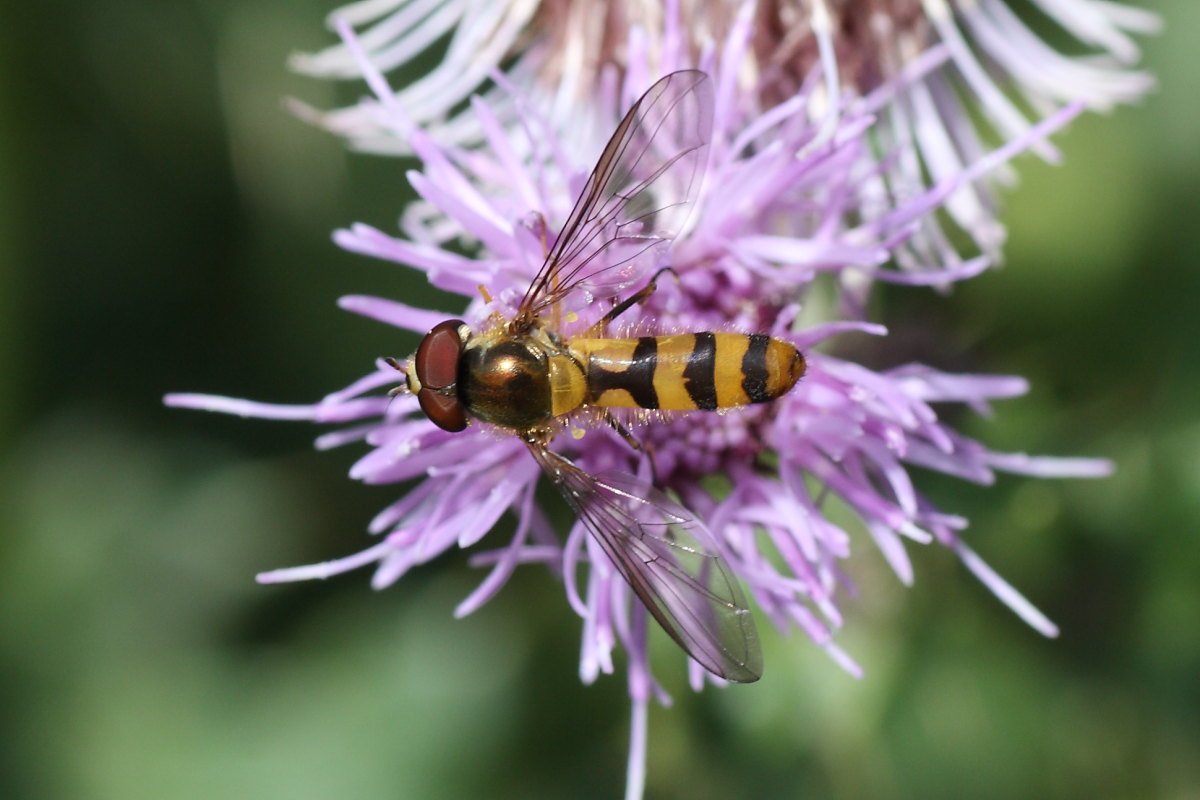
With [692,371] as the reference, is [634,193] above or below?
above

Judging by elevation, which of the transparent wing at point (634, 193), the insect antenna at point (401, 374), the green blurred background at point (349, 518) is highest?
the transparent wing at point (634, 193)

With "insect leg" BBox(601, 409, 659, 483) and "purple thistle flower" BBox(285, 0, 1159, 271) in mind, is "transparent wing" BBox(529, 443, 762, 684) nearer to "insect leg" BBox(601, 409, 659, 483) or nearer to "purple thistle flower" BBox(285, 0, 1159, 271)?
"insect leg" BBox(601, 409, 659, 483)

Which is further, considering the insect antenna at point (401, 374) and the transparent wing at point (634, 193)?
the insect antenna at point (401, 374)

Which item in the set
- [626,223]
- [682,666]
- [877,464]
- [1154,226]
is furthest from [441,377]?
[1154,226]

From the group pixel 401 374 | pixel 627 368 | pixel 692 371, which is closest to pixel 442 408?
pixel 401 374

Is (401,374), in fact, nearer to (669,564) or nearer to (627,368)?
(627,368)

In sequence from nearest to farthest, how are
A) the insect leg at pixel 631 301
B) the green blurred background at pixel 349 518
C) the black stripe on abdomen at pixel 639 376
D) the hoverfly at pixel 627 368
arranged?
the hoverfly at pixel 627 368 → the black stripe on abdomen at pixel 639 376 → the insect leg at pixel 631 301 → the green blurred background at pixel 349 518

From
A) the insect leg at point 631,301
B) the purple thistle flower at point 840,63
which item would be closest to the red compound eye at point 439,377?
the insect leg at point 631,301

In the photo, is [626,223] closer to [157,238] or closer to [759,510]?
[759,510]

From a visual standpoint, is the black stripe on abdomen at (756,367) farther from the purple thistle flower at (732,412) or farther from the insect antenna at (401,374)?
the insect antenna at (401,374)
